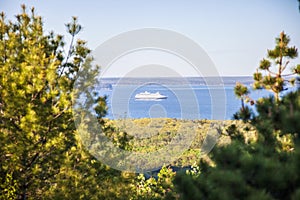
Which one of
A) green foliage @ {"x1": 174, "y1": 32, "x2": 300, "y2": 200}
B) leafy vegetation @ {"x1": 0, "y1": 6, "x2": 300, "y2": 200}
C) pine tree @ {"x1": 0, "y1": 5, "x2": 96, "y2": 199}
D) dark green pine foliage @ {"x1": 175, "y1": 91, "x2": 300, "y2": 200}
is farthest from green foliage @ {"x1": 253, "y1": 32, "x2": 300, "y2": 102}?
pine tree @ {"x1": 0, "y1": 5, "x2": 96, "y2": 199}

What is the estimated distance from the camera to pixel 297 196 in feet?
6.54

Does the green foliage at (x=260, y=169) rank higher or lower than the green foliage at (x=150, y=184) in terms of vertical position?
higher

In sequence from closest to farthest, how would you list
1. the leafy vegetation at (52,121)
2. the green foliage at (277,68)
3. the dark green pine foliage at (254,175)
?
the dark green pine foliage at (254,175) < the leafy vegetation at (52,121) < the green foliage at (277,68)

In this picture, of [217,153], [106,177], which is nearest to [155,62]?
[106,177]

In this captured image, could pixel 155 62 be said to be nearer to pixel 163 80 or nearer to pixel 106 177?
pixel 106 177

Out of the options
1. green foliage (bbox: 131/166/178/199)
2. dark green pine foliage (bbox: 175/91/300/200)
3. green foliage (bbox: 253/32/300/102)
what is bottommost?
green foliage (bbox: 131/166/178/199)

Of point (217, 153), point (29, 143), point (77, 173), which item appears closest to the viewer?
point (217, 153)

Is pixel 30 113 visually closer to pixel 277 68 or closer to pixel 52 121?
pixel 52 121

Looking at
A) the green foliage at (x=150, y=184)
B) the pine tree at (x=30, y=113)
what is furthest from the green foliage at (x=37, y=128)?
the green foliage at (x=150, y=184)

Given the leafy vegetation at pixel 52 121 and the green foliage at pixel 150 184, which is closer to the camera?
the leafy vegetation at pixel 52 121

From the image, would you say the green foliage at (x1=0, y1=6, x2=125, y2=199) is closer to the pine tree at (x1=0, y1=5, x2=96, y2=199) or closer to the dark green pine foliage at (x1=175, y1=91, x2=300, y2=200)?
the pine tree at (x1=0, y1=5, x2=96, y2=199)

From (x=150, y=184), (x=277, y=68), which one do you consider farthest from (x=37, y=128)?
(x=150, y=184)

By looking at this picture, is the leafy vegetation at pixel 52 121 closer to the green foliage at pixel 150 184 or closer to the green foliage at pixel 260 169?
the green foliage at pixel 260 169

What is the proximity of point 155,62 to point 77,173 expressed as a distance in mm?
3034
